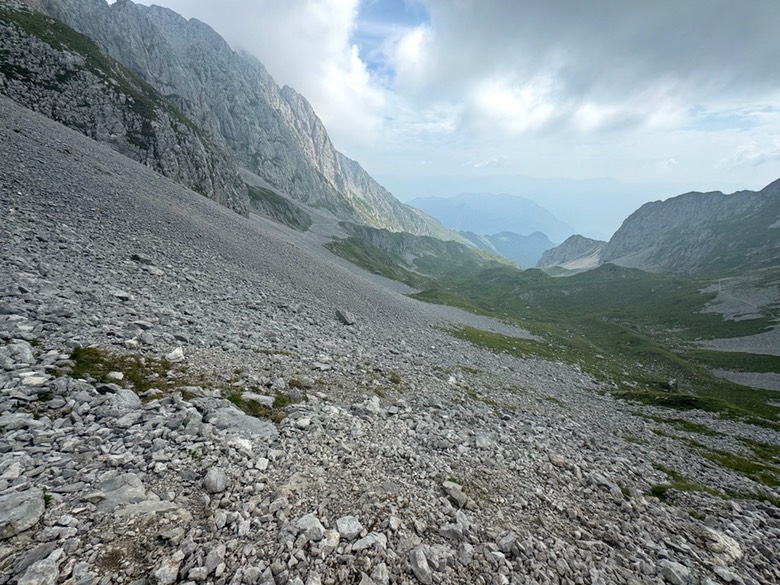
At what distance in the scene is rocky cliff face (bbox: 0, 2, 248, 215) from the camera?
6150 cm

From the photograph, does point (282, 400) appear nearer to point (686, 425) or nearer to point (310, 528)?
point (310, 528)

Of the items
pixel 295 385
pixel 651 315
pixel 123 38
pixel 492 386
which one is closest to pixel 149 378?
pixel 295 385

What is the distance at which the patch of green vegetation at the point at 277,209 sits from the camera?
492 ft

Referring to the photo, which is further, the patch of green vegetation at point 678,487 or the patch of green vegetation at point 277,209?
the patch of green vegetation at point 277,209

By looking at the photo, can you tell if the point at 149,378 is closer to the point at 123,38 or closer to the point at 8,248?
the point at 8,248

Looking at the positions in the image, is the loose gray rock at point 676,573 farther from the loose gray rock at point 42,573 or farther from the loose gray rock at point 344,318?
the loose gray rock at point 344,318

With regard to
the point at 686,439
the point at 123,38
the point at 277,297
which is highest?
the point at 123,38

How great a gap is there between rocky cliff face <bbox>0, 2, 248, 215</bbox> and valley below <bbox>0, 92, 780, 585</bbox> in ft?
156

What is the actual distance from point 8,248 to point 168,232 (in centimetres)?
1575

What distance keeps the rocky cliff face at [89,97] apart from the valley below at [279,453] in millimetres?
47427

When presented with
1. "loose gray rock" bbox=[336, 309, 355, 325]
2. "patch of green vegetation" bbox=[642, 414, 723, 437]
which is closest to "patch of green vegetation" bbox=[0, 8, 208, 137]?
"loose gray rock" bbox=[336, 309, 355, 325]

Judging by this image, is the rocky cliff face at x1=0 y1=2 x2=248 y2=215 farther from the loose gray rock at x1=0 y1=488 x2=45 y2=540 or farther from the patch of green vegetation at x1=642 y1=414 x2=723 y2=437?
the patch of green vegetation at x1=642 y1=414 x2=723 y2=437

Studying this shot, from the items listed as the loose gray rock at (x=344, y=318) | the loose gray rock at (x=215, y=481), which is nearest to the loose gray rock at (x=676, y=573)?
the loose gray rock at (x=215, y=481)

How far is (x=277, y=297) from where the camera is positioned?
31406 millimetres
